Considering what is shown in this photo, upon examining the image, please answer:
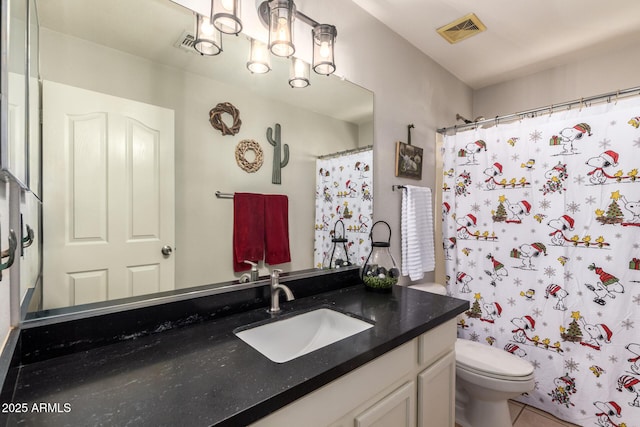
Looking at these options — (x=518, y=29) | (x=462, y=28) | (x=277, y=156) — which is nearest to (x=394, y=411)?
(x=277, y=156)

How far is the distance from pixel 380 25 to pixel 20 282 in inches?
A: 83.7

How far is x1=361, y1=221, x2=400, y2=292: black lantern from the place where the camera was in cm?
153

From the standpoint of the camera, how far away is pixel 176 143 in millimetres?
1067

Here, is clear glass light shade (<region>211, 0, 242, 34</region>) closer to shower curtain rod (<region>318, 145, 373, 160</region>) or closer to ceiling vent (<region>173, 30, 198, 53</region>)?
ceiling vent (<region>173, 30, 198, 53</region>)

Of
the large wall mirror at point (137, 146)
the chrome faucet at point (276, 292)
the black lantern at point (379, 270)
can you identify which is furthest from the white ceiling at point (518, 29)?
the chrome faucet at point (276, 292)

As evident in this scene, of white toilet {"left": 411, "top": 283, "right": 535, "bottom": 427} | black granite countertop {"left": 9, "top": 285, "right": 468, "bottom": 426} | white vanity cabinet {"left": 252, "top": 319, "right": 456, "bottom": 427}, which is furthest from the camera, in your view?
white toilet {"left": 411, "top": 283, "right": 535, "bottom": 427}

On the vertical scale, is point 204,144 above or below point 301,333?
above

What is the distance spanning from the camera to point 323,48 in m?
1.39

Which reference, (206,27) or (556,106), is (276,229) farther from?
(556,106)

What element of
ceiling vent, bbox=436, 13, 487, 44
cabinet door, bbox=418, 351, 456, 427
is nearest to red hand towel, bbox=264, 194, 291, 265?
cabinet door, bbox=418, 351, 456, 427

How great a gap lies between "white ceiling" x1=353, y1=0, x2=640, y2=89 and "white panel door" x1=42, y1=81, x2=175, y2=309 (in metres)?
1.48

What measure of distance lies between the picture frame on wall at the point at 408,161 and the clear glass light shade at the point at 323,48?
78 cm

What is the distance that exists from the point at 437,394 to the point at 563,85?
2.56 m

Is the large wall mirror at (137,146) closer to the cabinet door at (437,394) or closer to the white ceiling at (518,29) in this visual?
the cabinet door at (437,394)
